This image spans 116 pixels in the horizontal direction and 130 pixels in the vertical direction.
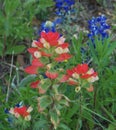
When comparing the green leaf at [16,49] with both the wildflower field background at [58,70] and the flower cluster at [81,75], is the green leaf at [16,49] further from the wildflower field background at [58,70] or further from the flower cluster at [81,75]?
the flower cluster at [81,75]

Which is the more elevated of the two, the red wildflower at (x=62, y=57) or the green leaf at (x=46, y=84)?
the red wildflower at (x=62, y=57)

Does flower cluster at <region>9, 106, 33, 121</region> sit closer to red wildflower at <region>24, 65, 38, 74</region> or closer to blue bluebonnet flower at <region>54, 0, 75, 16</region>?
red wildflower at <region>24, 65, 38, 74</region>

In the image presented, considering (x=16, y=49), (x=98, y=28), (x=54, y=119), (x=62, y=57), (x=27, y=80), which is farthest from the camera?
(x=16, y=49)

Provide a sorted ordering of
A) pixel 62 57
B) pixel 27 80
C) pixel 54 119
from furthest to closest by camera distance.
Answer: pixel 27 80, pixel 54 119, pixel 62 57

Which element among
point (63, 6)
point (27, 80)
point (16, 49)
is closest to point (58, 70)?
point (27, 80)

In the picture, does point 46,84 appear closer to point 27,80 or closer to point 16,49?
point 27,80

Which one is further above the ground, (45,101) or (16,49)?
(16,49)

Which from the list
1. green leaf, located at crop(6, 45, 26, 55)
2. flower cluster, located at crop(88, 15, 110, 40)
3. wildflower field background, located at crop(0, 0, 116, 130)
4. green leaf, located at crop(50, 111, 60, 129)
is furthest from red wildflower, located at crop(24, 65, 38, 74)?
green leaf, located at crop(6, 45, 26, 55)

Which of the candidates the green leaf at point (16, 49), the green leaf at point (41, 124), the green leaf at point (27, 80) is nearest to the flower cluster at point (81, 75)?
the green leaf at point (41, 124)
